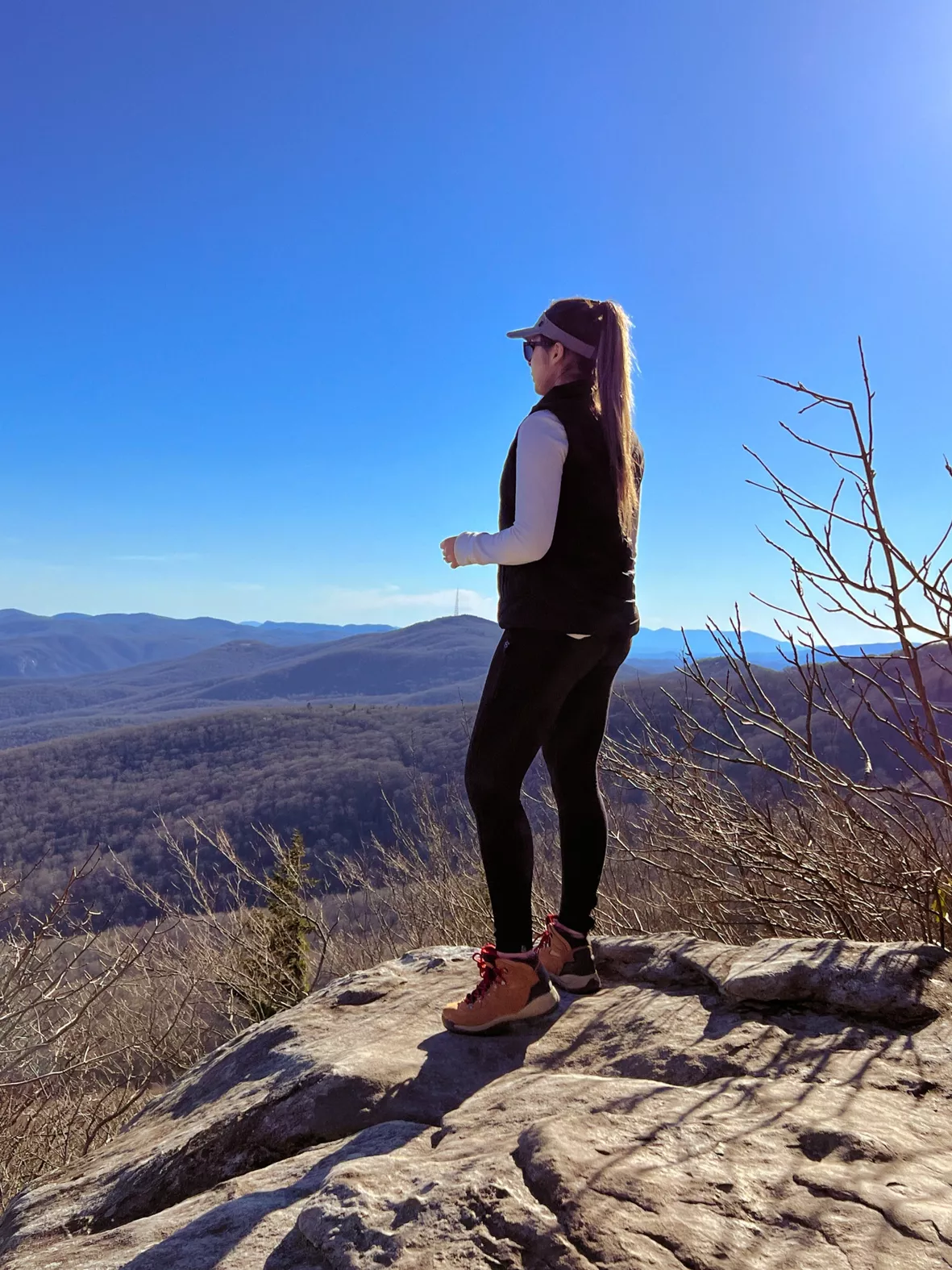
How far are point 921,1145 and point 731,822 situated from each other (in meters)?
2.48

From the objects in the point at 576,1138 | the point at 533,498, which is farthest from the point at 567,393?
the point at 576,1138

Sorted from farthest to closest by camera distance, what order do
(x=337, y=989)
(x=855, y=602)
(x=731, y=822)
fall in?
1. (x=731, y=822)
2. (x=337, y=989)
3. (x=855, y=602)

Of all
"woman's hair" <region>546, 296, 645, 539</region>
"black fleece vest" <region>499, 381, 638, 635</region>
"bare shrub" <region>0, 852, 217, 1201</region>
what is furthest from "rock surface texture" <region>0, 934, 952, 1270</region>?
"bare shrub" <region>0, 852, 217, 1201</region>

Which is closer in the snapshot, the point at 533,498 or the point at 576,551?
the point at 533,498

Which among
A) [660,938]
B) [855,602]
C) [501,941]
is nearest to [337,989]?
[501,941]

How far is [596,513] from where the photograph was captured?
2.32 meters

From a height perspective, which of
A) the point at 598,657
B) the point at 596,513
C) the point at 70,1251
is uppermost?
the point at 596,513

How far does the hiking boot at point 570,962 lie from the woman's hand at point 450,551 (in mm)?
1229

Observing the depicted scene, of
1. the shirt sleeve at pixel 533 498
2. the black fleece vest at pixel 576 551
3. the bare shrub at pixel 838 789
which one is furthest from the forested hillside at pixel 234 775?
the shirt sleeve at pixel 533 498

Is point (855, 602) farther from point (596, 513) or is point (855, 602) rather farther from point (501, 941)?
point (501, 941)

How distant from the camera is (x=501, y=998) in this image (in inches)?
92.0

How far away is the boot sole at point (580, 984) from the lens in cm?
265

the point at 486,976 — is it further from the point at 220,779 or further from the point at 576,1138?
the point at 220,779

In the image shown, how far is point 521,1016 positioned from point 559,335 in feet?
6.28
